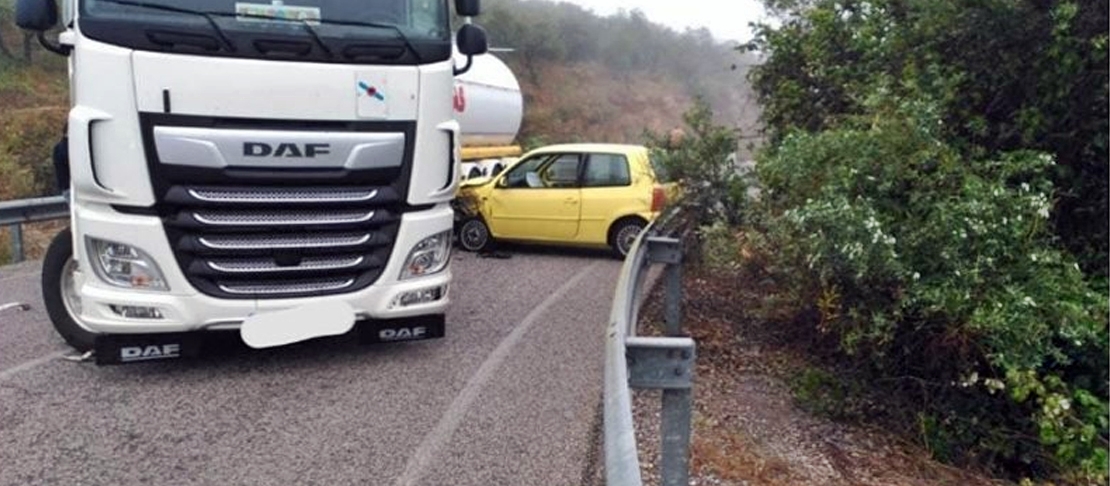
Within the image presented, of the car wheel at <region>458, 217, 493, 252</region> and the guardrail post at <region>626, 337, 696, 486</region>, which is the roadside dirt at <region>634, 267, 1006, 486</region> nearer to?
the guardrail post at <region>626, 337, 696, 486</region>

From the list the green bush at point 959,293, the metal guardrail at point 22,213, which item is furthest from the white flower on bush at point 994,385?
the metal guardrail at point 22,213

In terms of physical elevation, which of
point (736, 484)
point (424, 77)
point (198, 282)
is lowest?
point (736, 484)

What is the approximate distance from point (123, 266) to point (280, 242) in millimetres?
906

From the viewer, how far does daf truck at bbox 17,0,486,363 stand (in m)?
4.98

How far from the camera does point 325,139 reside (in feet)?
17.4

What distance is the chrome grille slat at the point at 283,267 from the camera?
5270 mm

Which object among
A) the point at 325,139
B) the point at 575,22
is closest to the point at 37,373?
the point at 325,139

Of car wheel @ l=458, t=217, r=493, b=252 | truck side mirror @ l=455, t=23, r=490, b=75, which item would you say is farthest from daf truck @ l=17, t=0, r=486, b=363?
car wheel @ l=458, t=217, r=493, b=252

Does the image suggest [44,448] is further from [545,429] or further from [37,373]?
[545,429]

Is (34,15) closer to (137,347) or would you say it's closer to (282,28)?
(282,28)

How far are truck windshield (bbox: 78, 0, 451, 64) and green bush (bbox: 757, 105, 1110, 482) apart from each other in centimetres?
287

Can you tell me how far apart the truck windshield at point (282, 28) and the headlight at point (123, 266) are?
1197 millimetres

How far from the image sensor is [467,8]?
6.20 m

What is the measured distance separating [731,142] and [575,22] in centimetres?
5097
